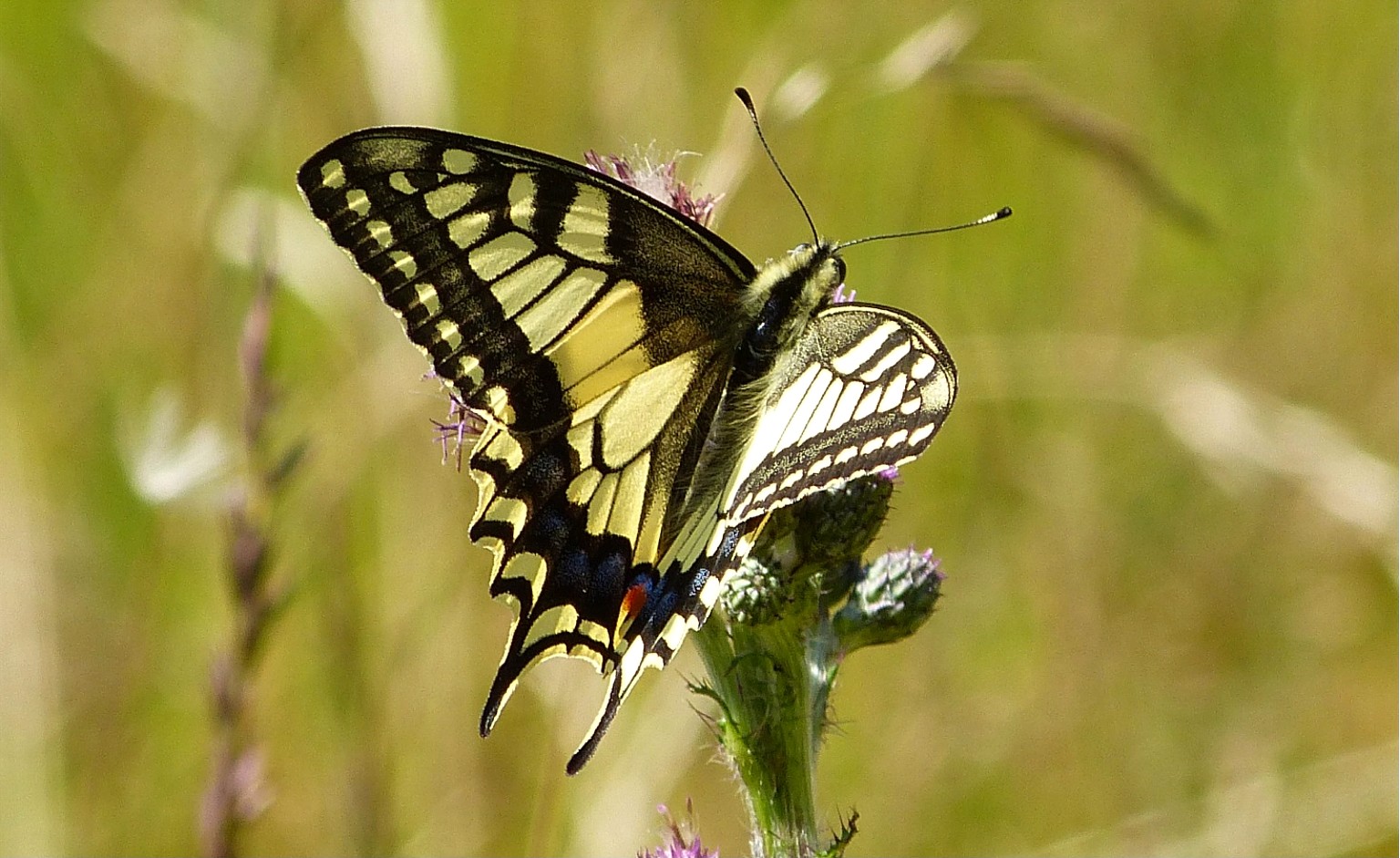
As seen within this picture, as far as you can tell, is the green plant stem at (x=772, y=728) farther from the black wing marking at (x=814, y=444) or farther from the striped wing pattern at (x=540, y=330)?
the striped wing pattern at (x=540, y=330)

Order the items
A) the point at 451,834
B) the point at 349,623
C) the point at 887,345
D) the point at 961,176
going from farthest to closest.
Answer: the point at 961,176 < the point at 451,834 < the point at 349,623 < the point at 887,345

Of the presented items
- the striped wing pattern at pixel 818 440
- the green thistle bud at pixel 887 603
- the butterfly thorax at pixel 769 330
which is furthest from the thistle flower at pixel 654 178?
the green thistle bud at pixel 887 603

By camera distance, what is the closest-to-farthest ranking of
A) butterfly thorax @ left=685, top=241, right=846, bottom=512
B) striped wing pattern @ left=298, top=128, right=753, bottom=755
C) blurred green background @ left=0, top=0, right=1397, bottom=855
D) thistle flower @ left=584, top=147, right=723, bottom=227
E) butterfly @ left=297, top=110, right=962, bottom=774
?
butterfly @ left=297, top=110, right=962, bottom=774 < striped wing pattern @ left=298, top=128, right=753, bottom=755 < butterfly thorax @ left=685, top=241, right=846, bottom=512 < thistle flower @ left=584, top=147, right=723, bottom=227 < blurred green background @ left=0, top=0, right=1397, bottom=855

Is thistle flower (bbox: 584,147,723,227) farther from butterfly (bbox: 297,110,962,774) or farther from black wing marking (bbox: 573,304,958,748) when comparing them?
black wing marking (bbox: 573,304,958,748)

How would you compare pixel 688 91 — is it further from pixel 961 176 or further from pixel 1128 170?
pixel 1128 170

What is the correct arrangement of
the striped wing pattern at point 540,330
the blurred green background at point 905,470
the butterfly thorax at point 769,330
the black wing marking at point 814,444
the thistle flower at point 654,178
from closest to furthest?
the black wing marking at point 814,444
the striped wing pattern at point 540,330
the butterfly thorax at point 769,330
the thistle flower at point 654,178
the blurred green background at point 905,470

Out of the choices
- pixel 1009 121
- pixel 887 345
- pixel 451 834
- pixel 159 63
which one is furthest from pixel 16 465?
pixel 1009 121

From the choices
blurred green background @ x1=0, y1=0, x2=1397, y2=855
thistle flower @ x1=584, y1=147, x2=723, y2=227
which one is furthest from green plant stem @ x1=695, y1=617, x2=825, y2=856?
blurred green background @ x1=0, y1=0, x2=1397, y2=855
